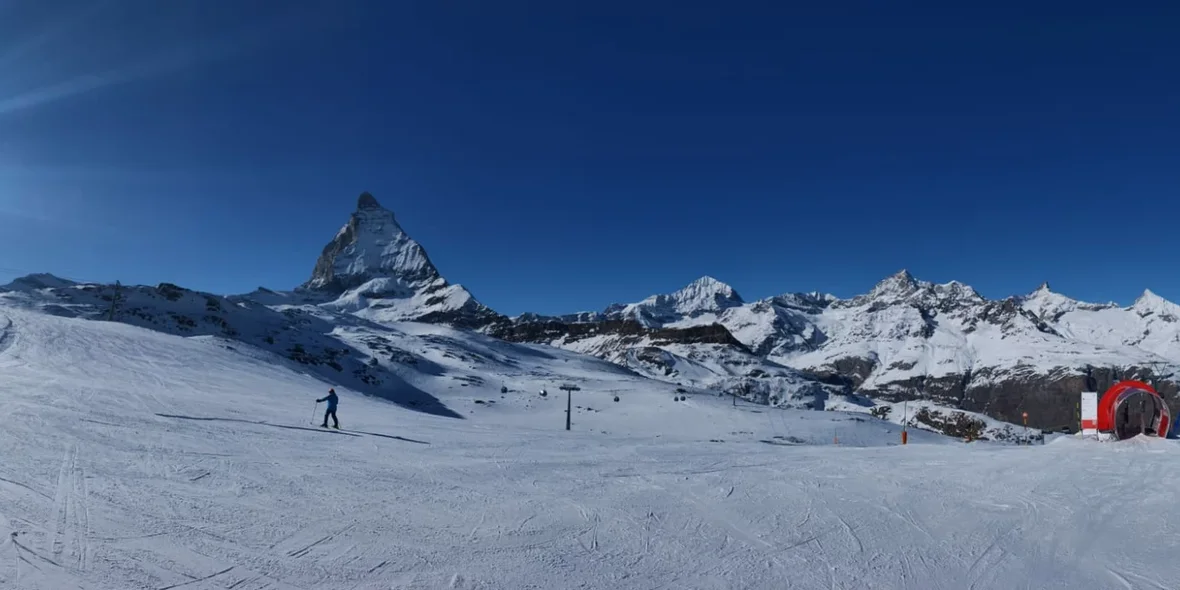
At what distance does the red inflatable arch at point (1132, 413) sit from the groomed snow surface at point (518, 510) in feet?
25.2

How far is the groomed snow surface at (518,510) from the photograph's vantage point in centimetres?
722

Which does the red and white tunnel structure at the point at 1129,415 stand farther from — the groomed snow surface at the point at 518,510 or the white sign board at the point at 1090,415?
the groomed snow surface at the point at 518,510

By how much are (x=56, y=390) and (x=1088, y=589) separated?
2593 centimetres

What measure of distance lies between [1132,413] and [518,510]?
103 ft

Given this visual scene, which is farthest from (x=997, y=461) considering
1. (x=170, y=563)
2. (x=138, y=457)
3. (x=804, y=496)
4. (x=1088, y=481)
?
(x=138, y=457)

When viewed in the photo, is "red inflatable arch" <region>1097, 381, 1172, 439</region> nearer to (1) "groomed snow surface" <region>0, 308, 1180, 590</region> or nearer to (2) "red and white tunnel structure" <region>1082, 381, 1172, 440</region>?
(2) "red and white tunnel structure" <region>1082, 381, 1172, 440</region>

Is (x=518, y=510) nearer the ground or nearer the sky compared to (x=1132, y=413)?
nearer the ground

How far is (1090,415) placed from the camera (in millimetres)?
28047

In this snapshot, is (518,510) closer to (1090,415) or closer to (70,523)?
(70,523)

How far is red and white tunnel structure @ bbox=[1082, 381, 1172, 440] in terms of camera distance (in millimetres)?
27344

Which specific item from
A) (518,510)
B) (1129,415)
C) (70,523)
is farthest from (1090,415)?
(70,523)

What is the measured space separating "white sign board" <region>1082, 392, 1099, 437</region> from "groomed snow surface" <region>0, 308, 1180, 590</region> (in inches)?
304

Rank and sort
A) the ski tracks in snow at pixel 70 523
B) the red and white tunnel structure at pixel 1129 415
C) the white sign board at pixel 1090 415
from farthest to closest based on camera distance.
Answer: the white sign board at pixel 1090 415
the red and white tunnel structure at pixel 1129 415
the ski tracks in snow at pixel 70 523

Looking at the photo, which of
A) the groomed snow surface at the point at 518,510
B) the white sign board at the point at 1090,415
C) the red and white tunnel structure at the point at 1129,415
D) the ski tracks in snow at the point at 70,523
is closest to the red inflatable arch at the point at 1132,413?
the red and white tunnel structure at the point at 1129,415
